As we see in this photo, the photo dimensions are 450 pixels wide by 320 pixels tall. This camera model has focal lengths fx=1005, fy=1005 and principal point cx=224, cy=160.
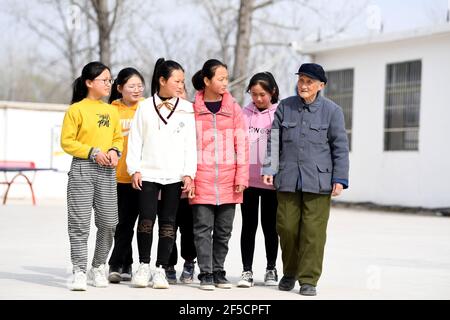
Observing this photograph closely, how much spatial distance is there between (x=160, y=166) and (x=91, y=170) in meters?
0.52

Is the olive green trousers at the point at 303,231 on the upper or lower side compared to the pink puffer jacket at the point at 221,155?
lower

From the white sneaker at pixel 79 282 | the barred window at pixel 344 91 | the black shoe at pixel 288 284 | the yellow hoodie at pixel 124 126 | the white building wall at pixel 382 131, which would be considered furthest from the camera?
the barred window at pixel 344 91

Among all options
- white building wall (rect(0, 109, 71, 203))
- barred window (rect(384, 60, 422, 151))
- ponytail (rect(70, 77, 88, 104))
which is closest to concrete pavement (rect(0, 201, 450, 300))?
ponytail (rect(70, 77, 88, 104))

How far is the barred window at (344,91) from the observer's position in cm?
2305

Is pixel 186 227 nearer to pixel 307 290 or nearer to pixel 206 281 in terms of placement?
pixel 206 281

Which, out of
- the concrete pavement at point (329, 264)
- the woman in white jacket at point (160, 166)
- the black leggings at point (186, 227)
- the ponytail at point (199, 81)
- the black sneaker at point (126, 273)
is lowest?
the concrete pavement at point (329, 264)

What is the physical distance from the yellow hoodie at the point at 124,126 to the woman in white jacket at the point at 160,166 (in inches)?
14.4

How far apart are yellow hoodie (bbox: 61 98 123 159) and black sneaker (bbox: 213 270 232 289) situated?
1223mm

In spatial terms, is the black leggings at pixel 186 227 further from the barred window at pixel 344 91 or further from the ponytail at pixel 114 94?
the barred window at pixel 344 91

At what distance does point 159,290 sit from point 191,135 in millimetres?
1215

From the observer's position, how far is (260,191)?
8188mm

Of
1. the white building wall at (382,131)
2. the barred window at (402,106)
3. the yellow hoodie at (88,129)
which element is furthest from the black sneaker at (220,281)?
the barred window at (402,106)
